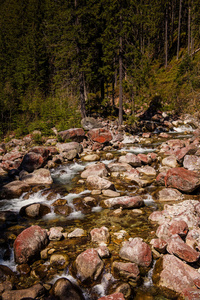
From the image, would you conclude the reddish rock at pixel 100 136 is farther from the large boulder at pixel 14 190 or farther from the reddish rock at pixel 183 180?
the reddish rock at pixel 183 180

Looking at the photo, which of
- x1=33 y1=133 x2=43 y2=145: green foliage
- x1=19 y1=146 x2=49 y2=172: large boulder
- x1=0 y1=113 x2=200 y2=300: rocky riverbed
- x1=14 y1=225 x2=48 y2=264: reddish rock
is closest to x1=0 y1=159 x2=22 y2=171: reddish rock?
x1=0 y1=113 x2=200 y2=300: rocky riverbed

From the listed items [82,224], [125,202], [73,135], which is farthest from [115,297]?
[73,135]

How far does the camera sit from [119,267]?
3.61 metres

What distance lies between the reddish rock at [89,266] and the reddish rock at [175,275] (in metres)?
1.05

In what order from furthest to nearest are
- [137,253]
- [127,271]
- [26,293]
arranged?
1. [137,253]
2. [127,271]
3. [26,293]

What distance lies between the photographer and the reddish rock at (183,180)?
6.20 m

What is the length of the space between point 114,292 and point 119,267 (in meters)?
0.43

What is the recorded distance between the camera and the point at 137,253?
3793 mm

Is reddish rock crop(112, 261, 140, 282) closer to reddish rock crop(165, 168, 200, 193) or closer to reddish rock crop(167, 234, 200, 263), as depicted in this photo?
reddish rock crop(167, 234, 200, 263)

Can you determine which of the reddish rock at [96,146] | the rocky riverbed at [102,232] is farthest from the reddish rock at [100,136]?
the rocky riverbed at [102,232]

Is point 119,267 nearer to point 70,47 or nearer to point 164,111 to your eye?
point 70,47

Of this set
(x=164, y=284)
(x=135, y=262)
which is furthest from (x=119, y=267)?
(x=164, y=284)

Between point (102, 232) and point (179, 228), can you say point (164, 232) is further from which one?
point (102, 232)

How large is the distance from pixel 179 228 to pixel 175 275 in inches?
41.7
